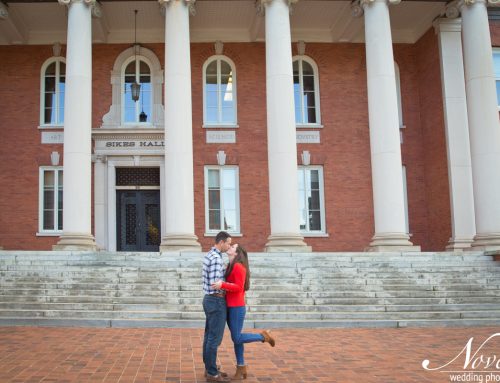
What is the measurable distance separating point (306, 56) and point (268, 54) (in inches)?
215

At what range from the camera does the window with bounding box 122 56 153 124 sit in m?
→ 21.7

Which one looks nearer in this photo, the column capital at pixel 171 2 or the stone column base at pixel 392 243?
the stone column base at pixel 392 243

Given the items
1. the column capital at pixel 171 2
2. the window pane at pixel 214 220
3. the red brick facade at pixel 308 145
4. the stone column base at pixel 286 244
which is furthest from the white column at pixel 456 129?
the column capital at pixel 171 2

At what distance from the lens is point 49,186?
2134 cm

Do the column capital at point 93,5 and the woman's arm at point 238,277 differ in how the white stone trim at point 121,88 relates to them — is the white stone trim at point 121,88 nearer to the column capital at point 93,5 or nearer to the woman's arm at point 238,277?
the column capital at point 93,5

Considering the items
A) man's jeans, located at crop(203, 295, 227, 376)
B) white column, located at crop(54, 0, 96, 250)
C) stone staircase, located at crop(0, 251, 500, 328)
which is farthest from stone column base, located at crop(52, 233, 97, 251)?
man's jeans, located at crop(203, 295, 227, 376)

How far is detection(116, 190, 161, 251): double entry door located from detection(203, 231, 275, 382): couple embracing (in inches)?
576

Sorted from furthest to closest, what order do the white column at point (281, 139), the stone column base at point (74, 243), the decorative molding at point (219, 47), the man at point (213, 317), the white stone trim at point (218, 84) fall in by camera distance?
the decorative molding at point (219, 47)
the white stone trim at point (218, 84)
the white column at point (281, 139)
the stone column base at point (74, 243)
the man at point (213, 317)

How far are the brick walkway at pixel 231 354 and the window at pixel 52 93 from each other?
490 inches

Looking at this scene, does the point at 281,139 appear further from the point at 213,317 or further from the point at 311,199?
the point at 213,317

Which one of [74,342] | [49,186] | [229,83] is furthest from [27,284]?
[229,83]

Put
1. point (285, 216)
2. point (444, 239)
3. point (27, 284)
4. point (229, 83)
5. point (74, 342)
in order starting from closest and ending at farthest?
point (74, 342), point (27, 284), point (285, 216), point (444, 239), point (229, 83)

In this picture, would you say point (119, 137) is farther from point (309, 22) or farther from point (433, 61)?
point (433, 61)

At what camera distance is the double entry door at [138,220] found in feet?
69.7
